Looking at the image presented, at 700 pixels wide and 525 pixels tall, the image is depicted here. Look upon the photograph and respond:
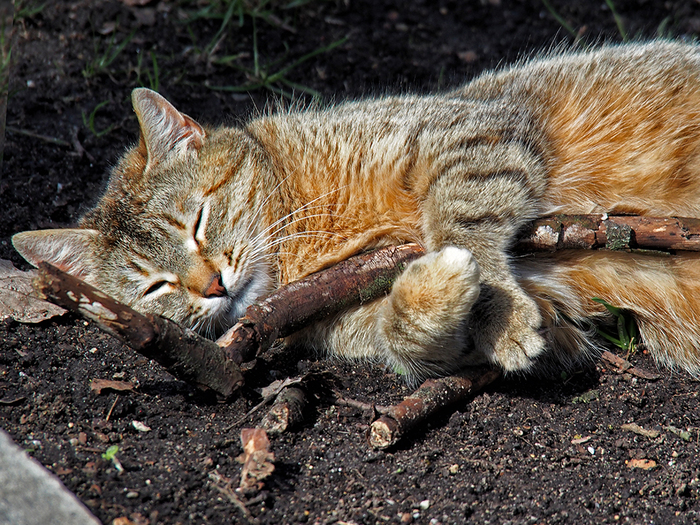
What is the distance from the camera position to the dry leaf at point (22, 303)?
3.07 meters

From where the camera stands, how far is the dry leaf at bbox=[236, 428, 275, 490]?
211 cm

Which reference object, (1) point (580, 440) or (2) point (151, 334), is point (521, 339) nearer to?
(1) point (580, 440)

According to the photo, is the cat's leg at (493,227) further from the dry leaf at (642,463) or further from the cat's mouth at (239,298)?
the cat's mouth at (239,298)

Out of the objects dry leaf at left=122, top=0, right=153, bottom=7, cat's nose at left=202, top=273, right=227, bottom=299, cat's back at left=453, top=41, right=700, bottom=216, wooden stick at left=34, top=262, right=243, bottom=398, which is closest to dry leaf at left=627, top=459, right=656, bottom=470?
cat's back at left=453, top=41, right=700, bottom=216

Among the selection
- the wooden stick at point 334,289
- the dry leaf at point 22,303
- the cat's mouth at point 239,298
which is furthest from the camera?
the dry leaf at point 22,303

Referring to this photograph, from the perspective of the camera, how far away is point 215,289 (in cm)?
284

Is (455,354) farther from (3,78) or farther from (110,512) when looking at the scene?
(3,78)

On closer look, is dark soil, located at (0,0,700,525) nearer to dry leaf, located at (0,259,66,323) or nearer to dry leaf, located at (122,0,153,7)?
dry leaf, located at (0,259,66,323)

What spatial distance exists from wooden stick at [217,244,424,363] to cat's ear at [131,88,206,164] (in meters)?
1.05

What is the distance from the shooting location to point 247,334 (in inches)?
98.3

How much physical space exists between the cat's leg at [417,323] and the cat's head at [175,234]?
470 millimetres

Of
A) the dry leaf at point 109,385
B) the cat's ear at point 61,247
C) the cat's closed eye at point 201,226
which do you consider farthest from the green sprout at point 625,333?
the cat's ear at point 61,247

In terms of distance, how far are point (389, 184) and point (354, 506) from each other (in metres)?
1.53

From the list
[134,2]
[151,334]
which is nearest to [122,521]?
[151,334]
